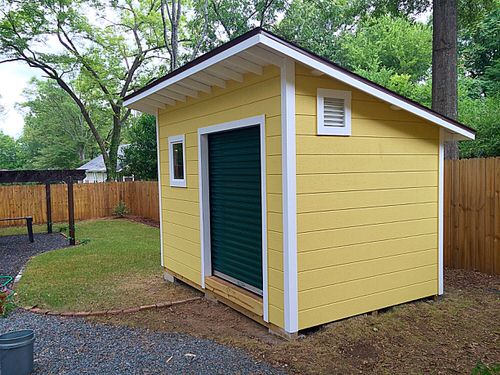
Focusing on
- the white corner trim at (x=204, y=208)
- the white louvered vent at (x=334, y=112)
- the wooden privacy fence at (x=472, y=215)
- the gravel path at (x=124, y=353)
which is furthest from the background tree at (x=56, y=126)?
the white louvered vent at (x=334, y=112)

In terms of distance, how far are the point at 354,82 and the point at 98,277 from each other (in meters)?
4.89

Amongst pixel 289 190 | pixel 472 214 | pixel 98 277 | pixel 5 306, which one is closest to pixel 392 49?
pixel 472 214

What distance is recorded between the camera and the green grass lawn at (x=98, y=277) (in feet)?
16.1

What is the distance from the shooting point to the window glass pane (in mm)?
5289

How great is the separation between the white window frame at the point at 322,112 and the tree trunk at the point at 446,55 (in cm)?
374

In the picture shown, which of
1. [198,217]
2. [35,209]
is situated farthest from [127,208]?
[198,217]

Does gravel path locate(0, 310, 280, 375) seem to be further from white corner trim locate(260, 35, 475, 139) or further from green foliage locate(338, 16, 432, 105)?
green foliage locate(338, 16, 432, 105)

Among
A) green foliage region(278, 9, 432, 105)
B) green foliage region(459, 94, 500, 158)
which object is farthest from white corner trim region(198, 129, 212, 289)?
green foliage region(278, 9, 432, 105)

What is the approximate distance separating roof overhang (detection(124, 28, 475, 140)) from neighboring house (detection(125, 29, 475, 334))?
14mm

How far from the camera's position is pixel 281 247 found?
3.43 metres

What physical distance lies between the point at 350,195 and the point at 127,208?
1257 centimetres

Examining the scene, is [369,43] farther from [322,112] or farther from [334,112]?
[322,112]

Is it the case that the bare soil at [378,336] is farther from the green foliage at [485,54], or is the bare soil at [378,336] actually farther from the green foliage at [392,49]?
the green foliage at [392,49]

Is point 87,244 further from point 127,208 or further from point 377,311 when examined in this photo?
point 377,311
